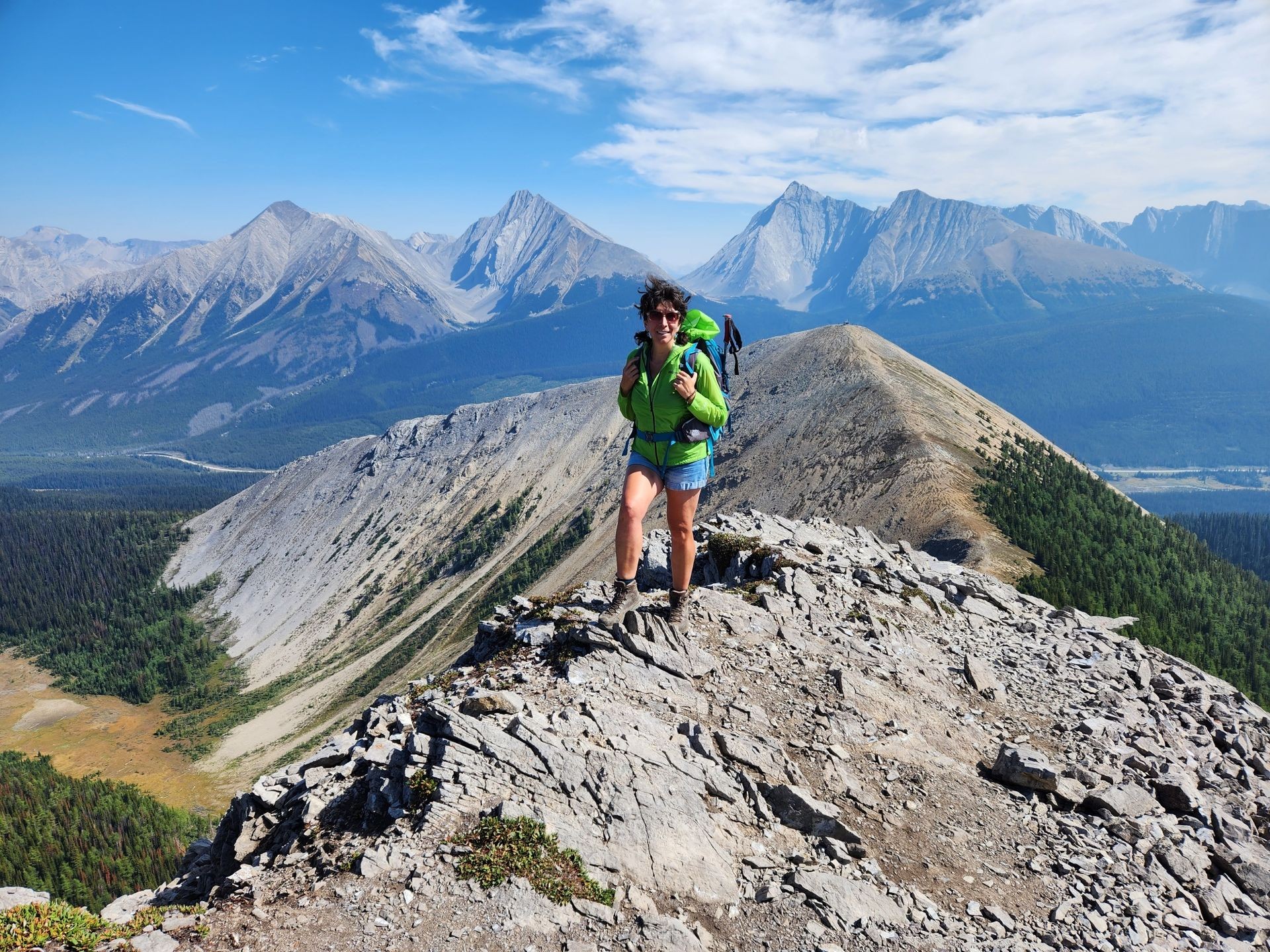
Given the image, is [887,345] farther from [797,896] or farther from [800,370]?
[797,896]

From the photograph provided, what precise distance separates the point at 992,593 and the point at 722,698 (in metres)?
13.3

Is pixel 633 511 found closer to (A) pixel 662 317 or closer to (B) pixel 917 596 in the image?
(A) pixel 662 317

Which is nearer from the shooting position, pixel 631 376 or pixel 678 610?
pixel 631 376

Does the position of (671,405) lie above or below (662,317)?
below

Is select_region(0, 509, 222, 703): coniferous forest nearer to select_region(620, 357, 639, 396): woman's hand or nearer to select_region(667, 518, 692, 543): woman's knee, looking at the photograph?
select_region(667, 518, 692, 543): woman's knee

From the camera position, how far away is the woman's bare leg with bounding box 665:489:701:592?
1291cm

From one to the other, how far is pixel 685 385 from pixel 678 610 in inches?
203

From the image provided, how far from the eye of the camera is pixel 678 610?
1480 cm

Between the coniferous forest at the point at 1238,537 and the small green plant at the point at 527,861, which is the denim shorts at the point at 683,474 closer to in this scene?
the small green plant at the point at 527,861

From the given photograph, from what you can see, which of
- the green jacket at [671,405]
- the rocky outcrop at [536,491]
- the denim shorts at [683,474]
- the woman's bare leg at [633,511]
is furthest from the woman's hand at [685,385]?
the rocky outcrop at [536,491]

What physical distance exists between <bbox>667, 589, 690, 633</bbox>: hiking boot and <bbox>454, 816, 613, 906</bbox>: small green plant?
576cm

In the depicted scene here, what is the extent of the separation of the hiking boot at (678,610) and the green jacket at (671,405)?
319cm

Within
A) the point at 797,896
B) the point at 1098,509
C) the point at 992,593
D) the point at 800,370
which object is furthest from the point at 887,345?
the point at 797,896

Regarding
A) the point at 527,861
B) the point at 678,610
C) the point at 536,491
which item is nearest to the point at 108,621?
the point at 536,491
